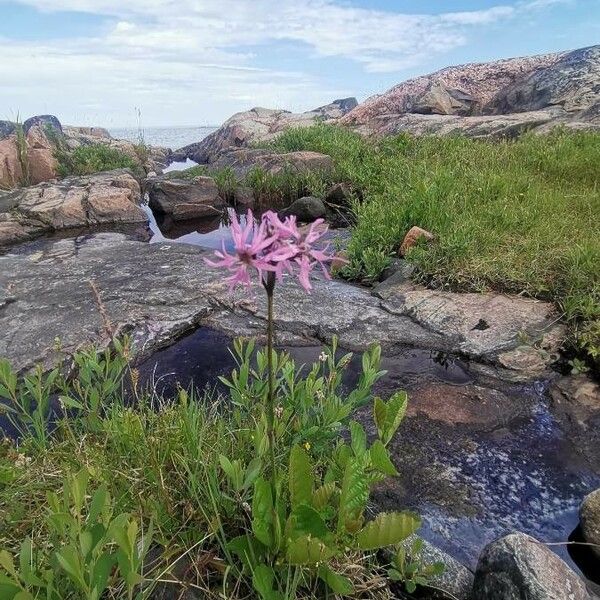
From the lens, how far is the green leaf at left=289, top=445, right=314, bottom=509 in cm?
192

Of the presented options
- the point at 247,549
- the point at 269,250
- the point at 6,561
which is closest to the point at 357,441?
the point at 247,549

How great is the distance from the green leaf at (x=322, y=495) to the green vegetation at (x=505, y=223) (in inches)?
129

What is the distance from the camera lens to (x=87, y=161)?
48.8 ft

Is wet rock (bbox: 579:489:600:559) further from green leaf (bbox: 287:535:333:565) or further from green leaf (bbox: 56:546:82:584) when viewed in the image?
green leaf (bbox: 56:546:82:584)

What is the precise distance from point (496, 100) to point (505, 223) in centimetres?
2033

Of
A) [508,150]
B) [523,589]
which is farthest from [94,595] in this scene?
[508,150]

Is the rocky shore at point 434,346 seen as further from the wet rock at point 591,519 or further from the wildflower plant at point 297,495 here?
the wildflower plant at point 297,495

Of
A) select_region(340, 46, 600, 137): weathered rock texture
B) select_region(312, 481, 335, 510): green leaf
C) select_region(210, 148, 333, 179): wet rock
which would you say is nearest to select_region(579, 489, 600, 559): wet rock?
select_region(312, 481, 335, 510): green leaf

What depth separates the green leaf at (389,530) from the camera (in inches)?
75.5

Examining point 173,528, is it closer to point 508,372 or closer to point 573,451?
point 573,451

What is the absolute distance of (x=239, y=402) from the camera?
2875 millimetres

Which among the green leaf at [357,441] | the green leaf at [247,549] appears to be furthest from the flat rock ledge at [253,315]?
the green leaf at [247,549]

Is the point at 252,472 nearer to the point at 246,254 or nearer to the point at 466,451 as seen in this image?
the point at 246,254

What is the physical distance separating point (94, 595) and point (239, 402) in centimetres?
138
